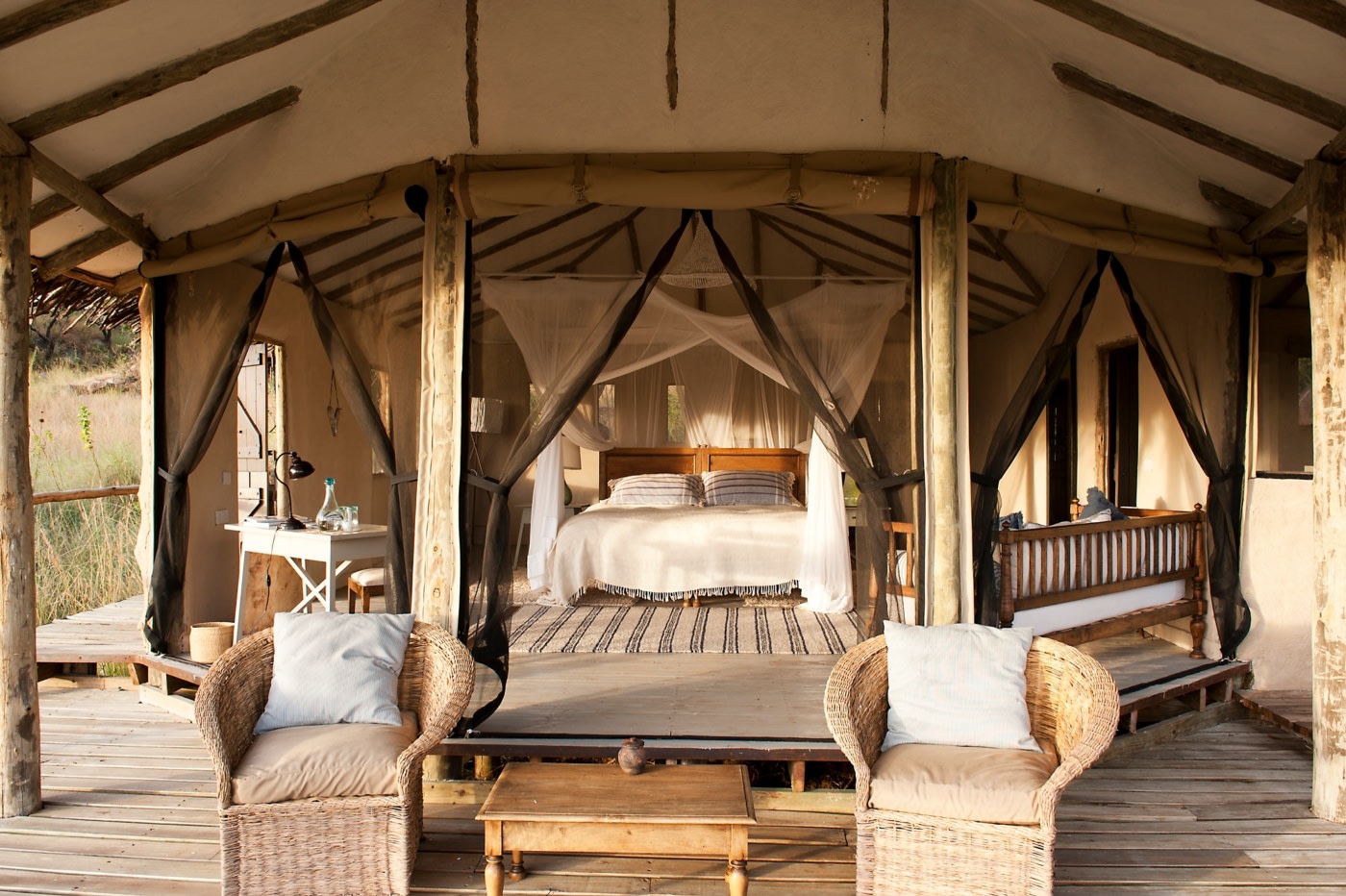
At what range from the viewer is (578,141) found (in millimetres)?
4031

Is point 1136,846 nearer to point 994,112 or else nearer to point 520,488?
point 994,112

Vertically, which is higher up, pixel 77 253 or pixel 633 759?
pixel 77 253

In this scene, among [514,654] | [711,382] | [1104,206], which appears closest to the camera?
[1104,206]

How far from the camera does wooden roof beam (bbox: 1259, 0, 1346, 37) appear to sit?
3.12 m

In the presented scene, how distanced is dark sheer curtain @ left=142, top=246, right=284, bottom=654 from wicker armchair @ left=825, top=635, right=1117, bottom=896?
3.92 meters

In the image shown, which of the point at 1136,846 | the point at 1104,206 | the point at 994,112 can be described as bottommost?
the point at 1136,846

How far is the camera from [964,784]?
2.86 meters

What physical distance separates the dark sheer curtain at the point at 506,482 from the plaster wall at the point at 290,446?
2.27 m

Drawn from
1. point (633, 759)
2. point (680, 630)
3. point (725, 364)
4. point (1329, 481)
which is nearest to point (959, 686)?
point (633, 759)

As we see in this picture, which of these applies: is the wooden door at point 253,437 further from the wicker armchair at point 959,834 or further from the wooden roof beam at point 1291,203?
the wooden roof beam at point 1291,203

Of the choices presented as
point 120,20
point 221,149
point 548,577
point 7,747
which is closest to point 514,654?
point 548,577

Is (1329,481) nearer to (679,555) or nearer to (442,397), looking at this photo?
(442,397)

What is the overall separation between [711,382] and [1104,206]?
195 inches

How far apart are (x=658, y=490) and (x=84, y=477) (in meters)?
8.21
